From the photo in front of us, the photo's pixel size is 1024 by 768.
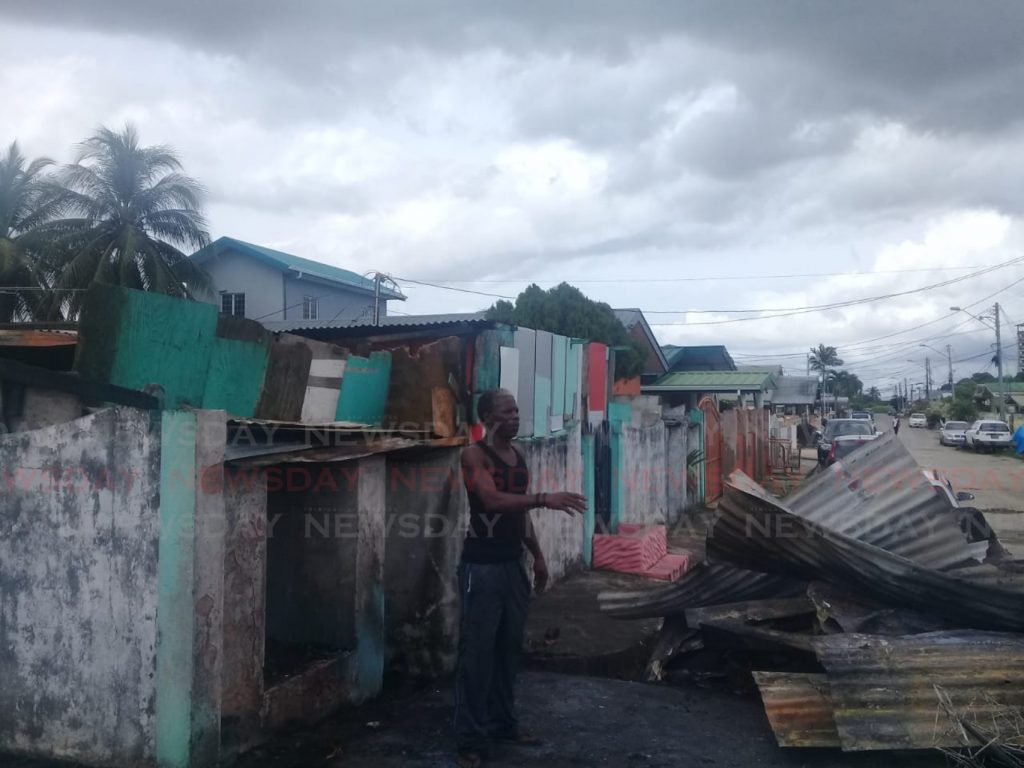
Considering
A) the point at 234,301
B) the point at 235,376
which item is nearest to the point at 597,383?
the point at 235,376

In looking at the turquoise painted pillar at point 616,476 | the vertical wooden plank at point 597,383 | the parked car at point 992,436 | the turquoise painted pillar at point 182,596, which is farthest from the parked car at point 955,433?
the turquoise painted pillar at point 182,596

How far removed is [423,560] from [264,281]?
2489 cm

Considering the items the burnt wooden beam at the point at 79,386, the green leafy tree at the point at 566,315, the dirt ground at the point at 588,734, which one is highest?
the green leafy tree at the point at 566,315

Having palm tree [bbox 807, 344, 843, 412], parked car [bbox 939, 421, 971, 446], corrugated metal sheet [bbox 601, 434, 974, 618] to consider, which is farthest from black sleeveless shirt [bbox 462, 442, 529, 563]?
palm tree [bbox 807, 344, 843, 412]

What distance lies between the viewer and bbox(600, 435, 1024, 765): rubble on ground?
4164mm

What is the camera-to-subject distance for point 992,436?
34500mm

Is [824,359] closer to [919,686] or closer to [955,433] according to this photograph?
[955,433]

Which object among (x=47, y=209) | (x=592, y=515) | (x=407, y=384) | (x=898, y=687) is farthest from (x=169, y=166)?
(x=898, y=687)

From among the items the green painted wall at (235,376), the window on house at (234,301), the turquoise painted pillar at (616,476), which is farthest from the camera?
the window on house at (234,301)

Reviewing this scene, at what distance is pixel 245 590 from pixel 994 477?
2435 centimetres

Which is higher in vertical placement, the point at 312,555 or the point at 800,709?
the point at 312,555

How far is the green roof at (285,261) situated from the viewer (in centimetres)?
2842

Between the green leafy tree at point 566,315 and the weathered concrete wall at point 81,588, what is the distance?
16.3 metres

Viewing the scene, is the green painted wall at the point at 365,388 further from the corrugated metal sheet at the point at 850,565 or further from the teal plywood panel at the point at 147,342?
the corrugated metal sheet at the point at 850,565
